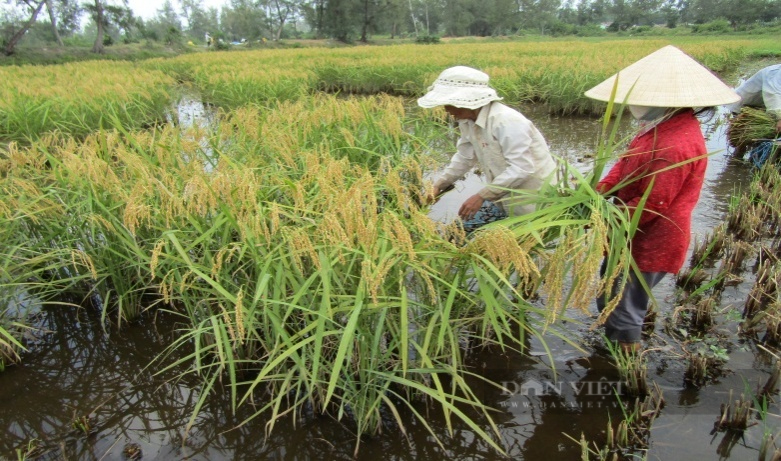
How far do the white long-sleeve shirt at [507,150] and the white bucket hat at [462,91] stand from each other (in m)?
0.10

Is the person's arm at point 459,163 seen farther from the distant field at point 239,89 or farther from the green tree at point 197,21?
the green tree at point 197,21

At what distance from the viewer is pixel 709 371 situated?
6.44 ft

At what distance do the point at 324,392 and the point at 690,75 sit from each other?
6.06 feet

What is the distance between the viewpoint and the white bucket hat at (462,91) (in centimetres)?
201

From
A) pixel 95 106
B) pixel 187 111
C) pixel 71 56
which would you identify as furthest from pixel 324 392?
pixel 71 56

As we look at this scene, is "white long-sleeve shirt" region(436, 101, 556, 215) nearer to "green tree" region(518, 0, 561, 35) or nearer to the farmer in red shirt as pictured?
the farmer in red shirt

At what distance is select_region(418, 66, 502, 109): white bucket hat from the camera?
201cm

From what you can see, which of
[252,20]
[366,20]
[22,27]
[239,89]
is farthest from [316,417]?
[252,20]

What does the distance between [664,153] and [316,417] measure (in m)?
1.69

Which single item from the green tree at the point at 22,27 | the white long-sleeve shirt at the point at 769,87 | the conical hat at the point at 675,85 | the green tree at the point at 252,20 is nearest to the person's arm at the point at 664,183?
the conical hat at the point at 675,85

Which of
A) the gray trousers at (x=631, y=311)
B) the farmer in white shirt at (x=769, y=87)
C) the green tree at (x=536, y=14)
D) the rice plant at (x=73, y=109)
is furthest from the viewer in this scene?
the green tree at (x=536, y=14)

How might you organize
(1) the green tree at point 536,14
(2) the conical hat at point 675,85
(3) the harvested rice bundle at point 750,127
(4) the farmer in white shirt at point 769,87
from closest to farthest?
1. (2) the conical hat at point 675,85
2. (4) the farmer in white shirt at point 769,87
3. (3) the harvested rice bundle at point 750,127
4. (1) the green tree at point 536,14

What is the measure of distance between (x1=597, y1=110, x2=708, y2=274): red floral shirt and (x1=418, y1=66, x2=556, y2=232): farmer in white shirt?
418mm

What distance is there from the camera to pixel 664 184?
5.10 ft
